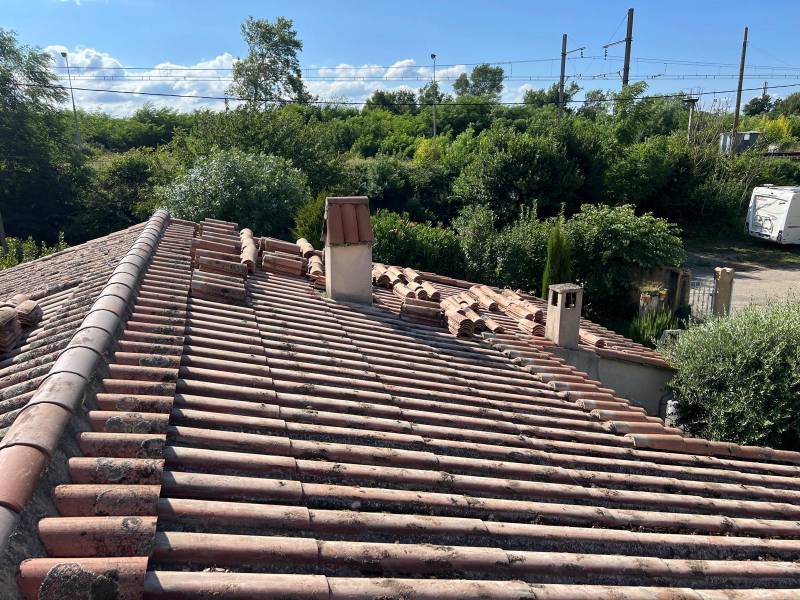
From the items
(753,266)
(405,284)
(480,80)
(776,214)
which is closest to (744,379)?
(405,284)

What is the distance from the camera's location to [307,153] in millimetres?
23828

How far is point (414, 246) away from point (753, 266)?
16364mm

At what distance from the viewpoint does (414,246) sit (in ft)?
55.6

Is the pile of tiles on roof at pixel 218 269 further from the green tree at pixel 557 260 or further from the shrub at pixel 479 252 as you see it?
the shrub at pixel 479 252

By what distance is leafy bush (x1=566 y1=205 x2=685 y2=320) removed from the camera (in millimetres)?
16609

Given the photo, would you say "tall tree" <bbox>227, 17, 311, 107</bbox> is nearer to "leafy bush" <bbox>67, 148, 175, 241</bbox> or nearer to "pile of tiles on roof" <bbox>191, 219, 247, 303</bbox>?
"leafy bush" <bbox>67, 148, 175, 241</bbox>

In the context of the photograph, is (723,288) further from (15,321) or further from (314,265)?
(15,321)

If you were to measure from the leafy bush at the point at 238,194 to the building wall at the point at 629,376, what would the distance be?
36.6 feet

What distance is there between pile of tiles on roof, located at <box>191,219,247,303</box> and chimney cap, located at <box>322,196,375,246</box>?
1.06 m

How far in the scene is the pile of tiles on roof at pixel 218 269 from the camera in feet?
17.6

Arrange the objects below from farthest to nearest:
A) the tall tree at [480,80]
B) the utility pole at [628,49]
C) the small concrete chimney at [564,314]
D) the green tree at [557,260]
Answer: the tall tree at [480,80] < the utility pole at [628,49] < the green tree at [557,260] < the small concrete chimney at [564,314]

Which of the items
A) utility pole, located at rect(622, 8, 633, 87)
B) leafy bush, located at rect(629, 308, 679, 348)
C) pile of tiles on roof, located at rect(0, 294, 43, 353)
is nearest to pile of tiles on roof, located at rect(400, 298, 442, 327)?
pile of tiles on roof, located at rect(0, 294, 43, 353)

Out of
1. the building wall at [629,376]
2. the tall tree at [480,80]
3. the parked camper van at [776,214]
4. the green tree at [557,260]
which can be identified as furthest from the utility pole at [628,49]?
the tall tree at [480,80]

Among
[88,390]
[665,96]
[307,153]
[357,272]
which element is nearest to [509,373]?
[357,272]
